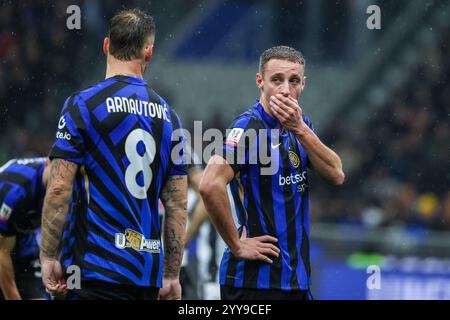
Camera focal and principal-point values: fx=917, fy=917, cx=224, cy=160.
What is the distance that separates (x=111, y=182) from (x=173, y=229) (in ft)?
1.50

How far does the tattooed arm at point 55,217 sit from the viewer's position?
14.3 ft

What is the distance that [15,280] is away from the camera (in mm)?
6473

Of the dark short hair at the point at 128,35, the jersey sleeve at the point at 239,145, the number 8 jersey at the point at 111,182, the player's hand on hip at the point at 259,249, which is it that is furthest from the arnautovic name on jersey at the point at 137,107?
the player's hand on hip at the point at 259,249

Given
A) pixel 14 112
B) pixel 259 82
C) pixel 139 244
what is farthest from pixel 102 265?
pixel 14 112

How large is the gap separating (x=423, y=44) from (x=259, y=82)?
11158 millimetres

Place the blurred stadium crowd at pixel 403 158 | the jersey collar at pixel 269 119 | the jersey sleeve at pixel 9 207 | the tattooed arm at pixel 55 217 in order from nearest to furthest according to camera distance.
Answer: the tattooed arm at pixel 55 217 → the jersey collar at pixel 269 119 → the jersey sleeve at pixel 9 207 → the blurred stadium crowd at pixel 403 158

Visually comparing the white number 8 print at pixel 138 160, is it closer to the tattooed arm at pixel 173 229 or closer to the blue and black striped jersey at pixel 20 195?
the tattooed arm at pixel 173 229

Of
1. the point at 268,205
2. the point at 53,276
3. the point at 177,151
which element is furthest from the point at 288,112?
the point at 53,276

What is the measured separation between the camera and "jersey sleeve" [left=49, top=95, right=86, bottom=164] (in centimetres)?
437

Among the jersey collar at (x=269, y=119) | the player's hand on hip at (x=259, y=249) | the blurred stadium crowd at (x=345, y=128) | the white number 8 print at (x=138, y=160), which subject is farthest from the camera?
the blurred stadium crowd at (x=345, y=128)

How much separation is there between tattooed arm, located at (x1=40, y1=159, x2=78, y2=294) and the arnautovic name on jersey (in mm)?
351

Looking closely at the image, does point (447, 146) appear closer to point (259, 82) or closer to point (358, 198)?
point (358, 198)

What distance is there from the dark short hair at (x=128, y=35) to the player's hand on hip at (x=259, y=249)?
1.11m

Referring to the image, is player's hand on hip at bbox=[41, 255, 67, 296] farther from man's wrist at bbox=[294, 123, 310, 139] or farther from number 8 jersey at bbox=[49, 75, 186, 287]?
man's wrist at bbox=[294, 123, 310, 139]
